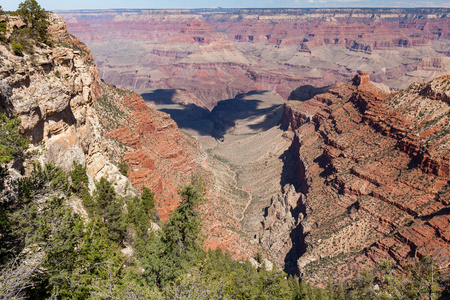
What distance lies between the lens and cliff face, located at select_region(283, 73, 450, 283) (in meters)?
49.7

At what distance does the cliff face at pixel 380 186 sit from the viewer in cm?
4966

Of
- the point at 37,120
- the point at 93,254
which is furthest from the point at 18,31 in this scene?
the point at 93,254


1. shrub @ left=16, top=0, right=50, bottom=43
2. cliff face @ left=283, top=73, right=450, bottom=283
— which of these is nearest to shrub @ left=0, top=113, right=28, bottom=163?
shrub @ left=16, top=0, right=50, bottom=43

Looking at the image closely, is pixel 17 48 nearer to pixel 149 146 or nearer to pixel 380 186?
pixel 149 146

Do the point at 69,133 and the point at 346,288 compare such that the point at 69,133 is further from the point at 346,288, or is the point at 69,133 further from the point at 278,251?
the point at 278,251

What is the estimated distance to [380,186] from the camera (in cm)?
6109

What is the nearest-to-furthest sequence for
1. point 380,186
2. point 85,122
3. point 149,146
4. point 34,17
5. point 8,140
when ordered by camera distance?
point 8,140
point 34,17
point 85,122
point 380,186
point 149,146

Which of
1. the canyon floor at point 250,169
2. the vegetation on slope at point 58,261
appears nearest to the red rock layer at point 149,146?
the canyon floor at point 250,169

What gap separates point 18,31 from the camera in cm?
2691

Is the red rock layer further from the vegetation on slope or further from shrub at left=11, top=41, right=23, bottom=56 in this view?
the vegetation on slope

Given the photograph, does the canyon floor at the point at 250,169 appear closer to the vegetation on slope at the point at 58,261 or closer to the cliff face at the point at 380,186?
the cliff face at the point at 380,186

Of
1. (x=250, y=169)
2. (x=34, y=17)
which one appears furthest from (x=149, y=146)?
(x=250, y=169)

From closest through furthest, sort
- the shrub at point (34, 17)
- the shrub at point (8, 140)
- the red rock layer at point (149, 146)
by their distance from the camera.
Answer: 1. the shrub at point (8, 140)
2. the shrub at point (34, 17)
3. the red rock layer at point (149, 146)

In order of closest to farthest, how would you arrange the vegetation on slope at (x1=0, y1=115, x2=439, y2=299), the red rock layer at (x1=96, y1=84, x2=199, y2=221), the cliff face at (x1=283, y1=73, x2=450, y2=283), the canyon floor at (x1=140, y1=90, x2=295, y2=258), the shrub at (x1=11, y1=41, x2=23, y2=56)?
the vegetation on slope at (x1=0, y1=115, x2=439, y2=299)
the shrub at (x1=11, y1=41, x2=23, y2=56)
the cliff face at (x1=283, y1=73, x2=450, y2=283)
the red rock layer at (x1=96, y1=84, x2=199, y2=221)
the canyon floor at (x1=140, y1=90, x2=295, y2=258)
